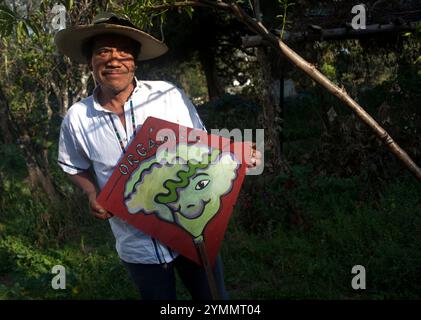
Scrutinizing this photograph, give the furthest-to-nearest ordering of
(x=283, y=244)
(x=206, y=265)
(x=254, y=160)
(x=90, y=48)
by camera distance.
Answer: (x=283, y=244), (x=90, y=48), (x=254, y=160), (x=206, y=265)

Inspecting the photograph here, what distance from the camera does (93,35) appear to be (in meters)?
2.30

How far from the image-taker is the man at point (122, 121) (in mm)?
2240

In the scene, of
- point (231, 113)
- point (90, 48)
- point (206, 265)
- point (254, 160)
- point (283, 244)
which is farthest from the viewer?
point (231, 113)

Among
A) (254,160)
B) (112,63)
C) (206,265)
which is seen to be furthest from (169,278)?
(112,63)

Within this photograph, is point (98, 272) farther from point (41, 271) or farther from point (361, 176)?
point (361, 176)

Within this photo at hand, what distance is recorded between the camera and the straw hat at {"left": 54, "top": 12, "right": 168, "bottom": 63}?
222 centimetres

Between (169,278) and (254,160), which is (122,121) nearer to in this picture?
(254,160)

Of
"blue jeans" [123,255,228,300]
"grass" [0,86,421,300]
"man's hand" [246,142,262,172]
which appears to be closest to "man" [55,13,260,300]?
"blue jeans" [123,255,228,300]

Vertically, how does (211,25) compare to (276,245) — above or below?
above

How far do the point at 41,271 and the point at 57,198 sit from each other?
7.15ft

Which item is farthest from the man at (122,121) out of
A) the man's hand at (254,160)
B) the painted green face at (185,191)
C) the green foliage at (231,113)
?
the green foliage at (231,113)

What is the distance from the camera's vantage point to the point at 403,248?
431cm

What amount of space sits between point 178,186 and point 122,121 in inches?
15.0

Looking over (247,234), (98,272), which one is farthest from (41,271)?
(247,234)
